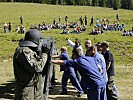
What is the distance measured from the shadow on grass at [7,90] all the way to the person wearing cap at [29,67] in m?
5.98

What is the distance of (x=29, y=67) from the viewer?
462 cm

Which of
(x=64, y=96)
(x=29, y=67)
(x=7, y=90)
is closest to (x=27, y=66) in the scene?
(x=29, y=67)

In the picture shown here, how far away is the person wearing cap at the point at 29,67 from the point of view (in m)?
4.62

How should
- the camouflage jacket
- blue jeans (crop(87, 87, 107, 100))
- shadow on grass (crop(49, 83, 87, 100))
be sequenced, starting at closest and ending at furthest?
the camouflage jacket < blue jeans (crop(87, 87, 107, 100)) < shadow on grass (crop(49, 83, 87, 100))

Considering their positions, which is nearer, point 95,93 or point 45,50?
point 45,50

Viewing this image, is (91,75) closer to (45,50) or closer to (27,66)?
(45,50)

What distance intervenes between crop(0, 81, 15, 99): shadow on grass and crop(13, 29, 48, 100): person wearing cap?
5.98m

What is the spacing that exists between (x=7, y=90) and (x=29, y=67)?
731 cm

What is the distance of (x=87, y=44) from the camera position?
9344 millimetres

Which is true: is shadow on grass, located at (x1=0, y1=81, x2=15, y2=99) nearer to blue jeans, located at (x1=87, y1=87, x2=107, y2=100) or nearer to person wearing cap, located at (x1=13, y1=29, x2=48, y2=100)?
blue jeans, located at (x1=87, y1=87, x2=107, y2=100)

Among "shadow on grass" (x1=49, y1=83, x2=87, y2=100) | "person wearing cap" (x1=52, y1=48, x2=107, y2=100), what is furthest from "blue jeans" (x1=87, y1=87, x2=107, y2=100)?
"shadow on grass" (x1=49, y1=83, x2=87, y2=100)

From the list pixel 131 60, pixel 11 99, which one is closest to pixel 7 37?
pixel 131 60

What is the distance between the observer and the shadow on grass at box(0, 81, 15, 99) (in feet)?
35.5

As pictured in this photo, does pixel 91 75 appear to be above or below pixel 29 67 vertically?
below
